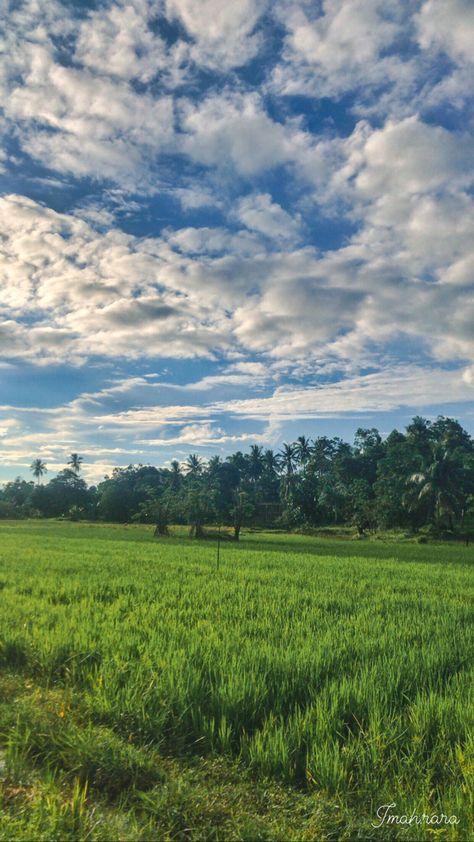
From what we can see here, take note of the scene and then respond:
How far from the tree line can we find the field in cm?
2898

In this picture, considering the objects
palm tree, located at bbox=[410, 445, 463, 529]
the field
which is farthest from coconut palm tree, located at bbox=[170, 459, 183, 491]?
the field

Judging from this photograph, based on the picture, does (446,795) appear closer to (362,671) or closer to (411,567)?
(362,671)

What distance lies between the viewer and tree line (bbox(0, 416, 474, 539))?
41.0m

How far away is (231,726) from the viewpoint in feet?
12.1

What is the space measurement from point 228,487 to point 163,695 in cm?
7472

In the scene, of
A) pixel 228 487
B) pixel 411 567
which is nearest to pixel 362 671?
pixel 411 567

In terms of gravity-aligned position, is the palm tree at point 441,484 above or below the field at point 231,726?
above

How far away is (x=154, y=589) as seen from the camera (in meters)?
10.0

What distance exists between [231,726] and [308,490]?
53.0m

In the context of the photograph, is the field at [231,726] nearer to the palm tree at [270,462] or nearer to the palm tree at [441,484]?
the palm tree at [441,484]

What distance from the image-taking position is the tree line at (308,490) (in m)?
41.0

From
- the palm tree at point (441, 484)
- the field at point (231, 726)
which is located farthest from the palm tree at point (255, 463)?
the field at point (231, 726)

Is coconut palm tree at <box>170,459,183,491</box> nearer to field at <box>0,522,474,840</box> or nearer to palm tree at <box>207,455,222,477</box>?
palm tree at <box>207,455,222,477</box>

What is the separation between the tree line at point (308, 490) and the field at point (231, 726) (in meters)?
29.0
